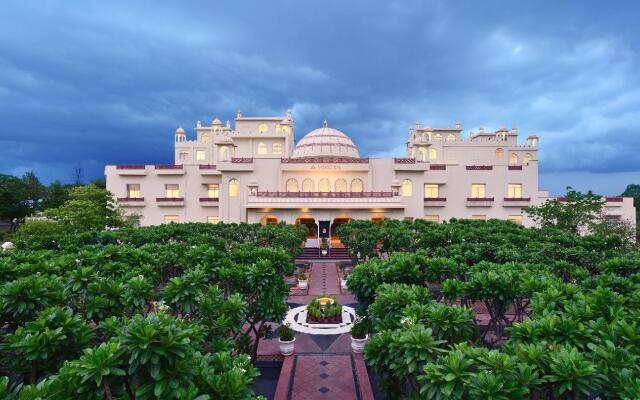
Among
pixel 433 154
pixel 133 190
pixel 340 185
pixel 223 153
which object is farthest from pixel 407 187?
pixel 133 190

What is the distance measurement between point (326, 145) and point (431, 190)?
46.6 feet

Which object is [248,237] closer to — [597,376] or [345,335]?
[345,335]

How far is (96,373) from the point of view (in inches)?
147

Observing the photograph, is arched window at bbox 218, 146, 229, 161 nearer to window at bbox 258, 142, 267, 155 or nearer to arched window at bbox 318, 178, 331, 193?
window at bbox 258, 142, 267, 155

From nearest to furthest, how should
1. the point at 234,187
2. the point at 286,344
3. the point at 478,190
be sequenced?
the point at 286,344
the point at 234,187
the point at 478,190

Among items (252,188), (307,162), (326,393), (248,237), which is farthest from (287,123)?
(326,393)

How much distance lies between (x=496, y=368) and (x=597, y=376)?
4.36 feet

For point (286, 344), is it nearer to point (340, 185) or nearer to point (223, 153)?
point (340, 185)

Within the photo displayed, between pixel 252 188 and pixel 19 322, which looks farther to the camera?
pixel 252 188

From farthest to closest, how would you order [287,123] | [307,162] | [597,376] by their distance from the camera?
[287,123] → [307,162] → [597,376]

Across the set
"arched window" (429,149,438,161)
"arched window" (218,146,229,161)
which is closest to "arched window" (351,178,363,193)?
"arched window" (429,149,438,161)

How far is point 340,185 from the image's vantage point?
3831 centimetres

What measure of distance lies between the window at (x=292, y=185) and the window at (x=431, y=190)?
51.3 feet

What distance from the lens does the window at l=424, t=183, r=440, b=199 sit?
3912 centimetres
